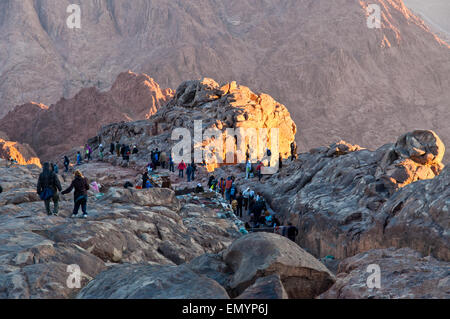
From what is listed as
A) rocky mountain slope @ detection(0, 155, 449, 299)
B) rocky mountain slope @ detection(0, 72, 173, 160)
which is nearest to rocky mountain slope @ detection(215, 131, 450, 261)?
rocky mountain slope @ detection(0, 155, 449, 299)

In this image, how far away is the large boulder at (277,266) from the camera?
20.5 feet

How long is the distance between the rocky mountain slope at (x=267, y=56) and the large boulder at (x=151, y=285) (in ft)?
269

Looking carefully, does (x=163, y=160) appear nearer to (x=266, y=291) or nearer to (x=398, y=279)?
(x=398, y=279)

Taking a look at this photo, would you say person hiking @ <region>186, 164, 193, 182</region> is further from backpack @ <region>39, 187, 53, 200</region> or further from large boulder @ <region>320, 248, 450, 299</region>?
large boulder @ <region>320, 248, 450, 299</region>

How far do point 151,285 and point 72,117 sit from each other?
66.5 metres

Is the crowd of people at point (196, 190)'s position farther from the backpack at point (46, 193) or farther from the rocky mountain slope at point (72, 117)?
the rocky mountain slope at point (72, 117)

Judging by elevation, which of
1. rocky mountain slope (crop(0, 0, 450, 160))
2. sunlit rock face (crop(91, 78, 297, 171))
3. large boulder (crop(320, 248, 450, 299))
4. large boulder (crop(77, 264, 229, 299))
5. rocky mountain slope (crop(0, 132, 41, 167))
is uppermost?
rocky mountain slope (crop(0, 0, 450, 160))

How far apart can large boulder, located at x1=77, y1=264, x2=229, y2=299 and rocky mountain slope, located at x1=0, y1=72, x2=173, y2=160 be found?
57.7 m

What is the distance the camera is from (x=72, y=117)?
2630 inches

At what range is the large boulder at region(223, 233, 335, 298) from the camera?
6250 millimetres

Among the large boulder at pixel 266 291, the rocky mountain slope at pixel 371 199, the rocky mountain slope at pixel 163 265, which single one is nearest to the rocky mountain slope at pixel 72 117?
the rocky mountain slope at pixel 371 199

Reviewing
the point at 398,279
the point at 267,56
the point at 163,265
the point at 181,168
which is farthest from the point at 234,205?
the point at 267,56
